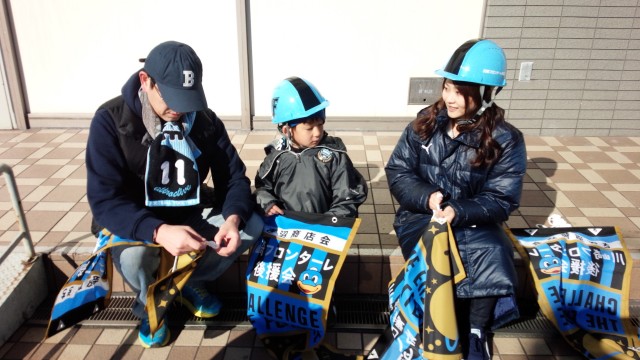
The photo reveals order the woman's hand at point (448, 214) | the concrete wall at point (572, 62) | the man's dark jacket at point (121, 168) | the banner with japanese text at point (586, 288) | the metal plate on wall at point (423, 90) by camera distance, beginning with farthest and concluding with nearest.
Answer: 1. the metal plate on wall at point (423, 90)
2. the concrete wall at point (572, 62)
3. the banner with japanese text at point (586, 288)
4. the woman's hand at point (448, 214)
5. the man's dark jacket at point (121, 168)

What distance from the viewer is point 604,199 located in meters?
4.44

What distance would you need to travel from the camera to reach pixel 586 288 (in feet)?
9.95

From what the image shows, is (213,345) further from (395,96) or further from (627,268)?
(395,96)

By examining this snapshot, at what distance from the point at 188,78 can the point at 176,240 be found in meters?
0.90

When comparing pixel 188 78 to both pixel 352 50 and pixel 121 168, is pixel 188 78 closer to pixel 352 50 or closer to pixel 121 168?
pixel 121 168

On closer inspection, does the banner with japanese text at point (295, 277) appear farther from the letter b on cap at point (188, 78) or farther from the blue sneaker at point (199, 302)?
the letter b on cap at point (188, 78)

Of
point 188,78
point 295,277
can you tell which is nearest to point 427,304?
point 295,277

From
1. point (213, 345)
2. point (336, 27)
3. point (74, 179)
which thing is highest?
point (336, 27)

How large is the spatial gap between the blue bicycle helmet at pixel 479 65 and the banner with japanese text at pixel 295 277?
1.11 metres

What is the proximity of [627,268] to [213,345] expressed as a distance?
9.03ft

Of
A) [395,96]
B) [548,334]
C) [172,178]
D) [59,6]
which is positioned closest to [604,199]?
[548,334]

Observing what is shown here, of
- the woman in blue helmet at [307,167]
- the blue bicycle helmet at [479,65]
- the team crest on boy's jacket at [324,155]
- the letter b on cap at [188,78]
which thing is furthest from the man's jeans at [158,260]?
the blue bicycle helmet at [479,65]

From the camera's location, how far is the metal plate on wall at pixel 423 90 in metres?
6.09

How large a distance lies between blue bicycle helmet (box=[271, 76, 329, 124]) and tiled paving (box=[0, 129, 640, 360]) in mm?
1097
